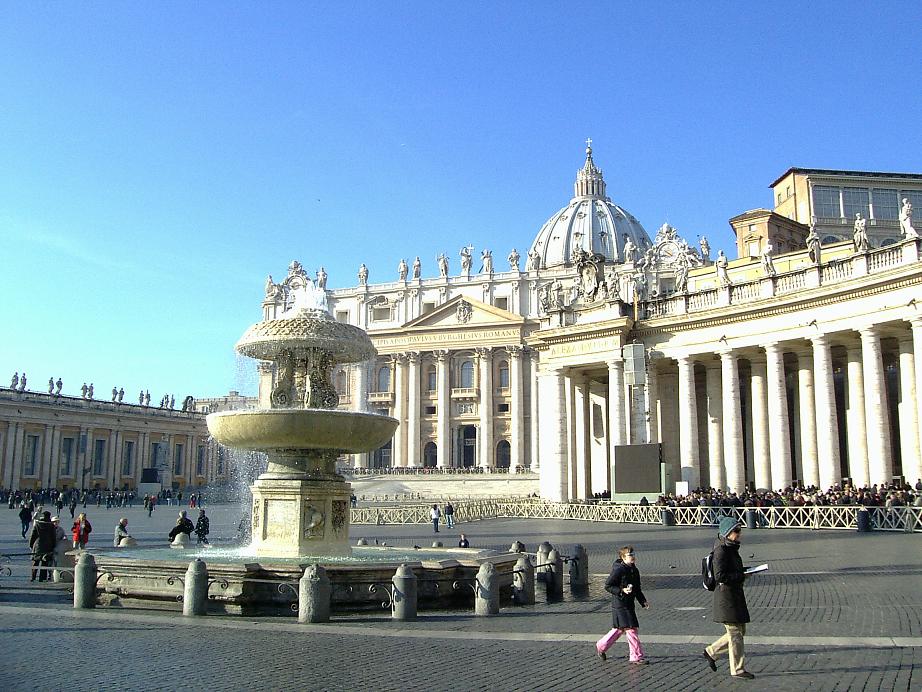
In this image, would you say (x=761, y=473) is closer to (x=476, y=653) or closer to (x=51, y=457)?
(x=476, y=653)

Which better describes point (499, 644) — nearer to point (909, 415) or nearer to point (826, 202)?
point (909, 415)

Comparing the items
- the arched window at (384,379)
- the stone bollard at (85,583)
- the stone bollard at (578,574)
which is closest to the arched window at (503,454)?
the arched window at (384,379)

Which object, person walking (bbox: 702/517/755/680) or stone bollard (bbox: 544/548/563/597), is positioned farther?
stone bollard (bbox: 544/548/563/597)

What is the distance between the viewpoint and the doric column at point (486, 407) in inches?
3366

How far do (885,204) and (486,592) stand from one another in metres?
54.1

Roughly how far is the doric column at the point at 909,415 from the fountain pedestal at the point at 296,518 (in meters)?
20.5

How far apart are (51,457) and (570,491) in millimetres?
51751

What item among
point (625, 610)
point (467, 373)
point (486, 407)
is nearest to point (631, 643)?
point (625, 610)

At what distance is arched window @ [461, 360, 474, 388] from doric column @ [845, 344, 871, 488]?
57.8 m

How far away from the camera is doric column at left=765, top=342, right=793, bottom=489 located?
31281 millimetres

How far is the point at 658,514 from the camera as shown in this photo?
101 feet

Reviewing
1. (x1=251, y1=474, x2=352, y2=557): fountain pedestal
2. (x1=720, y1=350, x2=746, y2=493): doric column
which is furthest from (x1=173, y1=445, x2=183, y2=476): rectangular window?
(x1=251, y1=474, x2=352, y2=557): fountain pedestal

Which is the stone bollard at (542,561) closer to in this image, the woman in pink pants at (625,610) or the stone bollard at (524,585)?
the stone bollard at (524,585)

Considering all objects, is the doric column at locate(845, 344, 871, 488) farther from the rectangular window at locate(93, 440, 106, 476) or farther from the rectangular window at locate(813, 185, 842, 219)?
the rectangular window at locate(93, 440, 106, 476)
